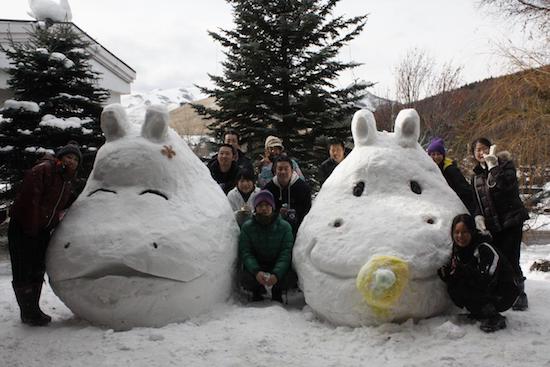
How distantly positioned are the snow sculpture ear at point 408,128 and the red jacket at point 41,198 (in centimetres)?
312

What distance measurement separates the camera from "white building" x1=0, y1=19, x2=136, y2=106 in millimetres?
12625

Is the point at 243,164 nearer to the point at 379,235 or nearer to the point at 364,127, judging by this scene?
the point at 364,127

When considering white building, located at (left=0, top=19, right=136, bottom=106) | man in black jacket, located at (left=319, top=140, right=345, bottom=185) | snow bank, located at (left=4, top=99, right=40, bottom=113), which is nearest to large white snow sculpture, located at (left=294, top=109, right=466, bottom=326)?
man in black jacket, located at (left=319, top=140, right=345, bottom=185)

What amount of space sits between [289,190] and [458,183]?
1.77m

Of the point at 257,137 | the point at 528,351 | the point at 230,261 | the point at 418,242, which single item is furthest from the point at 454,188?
the point at 257,137

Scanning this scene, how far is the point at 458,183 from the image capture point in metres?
5.11

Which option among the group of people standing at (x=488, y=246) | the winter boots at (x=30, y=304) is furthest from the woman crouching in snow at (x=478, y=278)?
the winter boots at (x=30, y=304)

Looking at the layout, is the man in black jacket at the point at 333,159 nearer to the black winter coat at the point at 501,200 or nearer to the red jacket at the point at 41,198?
the black winter coat at the point at 501,200

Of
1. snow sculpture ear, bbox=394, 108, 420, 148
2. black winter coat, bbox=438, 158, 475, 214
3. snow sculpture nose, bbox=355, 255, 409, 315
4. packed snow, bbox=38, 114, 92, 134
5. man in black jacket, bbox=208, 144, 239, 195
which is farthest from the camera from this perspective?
packed snow, bbox=38, 114, 92, 134

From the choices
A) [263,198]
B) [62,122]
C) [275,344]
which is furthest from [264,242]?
[62,122]

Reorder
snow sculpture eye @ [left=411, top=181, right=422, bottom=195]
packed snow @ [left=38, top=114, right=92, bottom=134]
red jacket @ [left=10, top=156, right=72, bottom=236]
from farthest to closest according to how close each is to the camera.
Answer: packed snow @ [left=38, top=114, right=92, bottom=134] < snow sculpture eye @ [left=411, top=181, right=422, bottom=195] < red jacket @ [left=10, top=156, right=72, bottom=236]

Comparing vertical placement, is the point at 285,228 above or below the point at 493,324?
above

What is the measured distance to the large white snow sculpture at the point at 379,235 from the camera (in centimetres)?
370

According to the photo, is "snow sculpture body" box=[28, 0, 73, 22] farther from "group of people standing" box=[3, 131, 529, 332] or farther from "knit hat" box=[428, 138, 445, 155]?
"knit hat" box=[428, 138, 445, 155]
